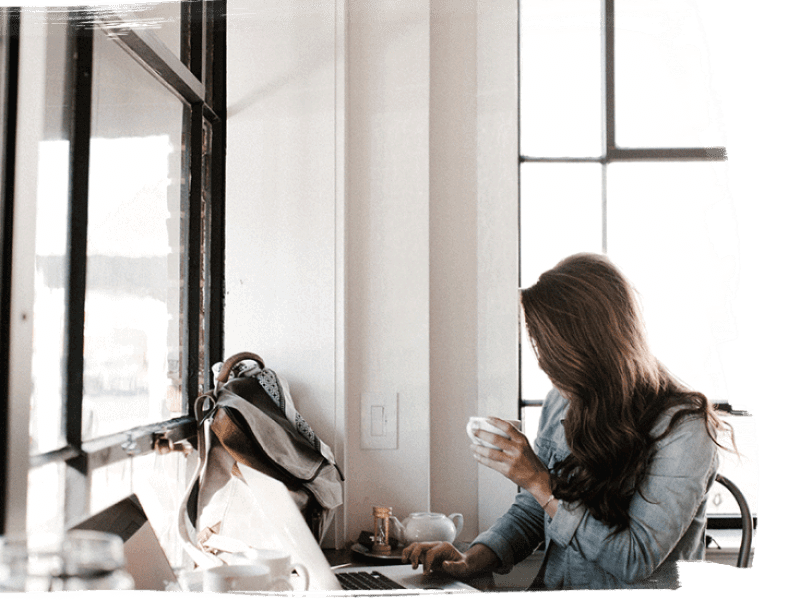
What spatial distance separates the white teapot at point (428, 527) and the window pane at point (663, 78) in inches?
12.6

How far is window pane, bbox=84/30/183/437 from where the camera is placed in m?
0.48

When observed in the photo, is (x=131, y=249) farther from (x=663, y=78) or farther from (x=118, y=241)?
(x=663, y=78)

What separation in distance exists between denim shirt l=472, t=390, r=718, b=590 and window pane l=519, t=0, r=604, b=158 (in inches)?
7.7

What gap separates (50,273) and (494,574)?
40cm

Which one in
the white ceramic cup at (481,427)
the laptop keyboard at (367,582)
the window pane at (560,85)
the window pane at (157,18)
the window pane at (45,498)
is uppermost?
the window pane at (157,18)

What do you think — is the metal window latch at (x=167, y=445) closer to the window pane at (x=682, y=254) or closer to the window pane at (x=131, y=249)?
the window pane at (x=131, y=249)

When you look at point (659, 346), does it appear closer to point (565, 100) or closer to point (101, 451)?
point (565, 100)

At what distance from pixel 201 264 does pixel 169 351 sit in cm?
7

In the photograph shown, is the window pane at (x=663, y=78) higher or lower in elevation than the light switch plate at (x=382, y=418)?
higher

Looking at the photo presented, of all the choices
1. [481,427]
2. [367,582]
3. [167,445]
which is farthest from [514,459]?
[167,445]

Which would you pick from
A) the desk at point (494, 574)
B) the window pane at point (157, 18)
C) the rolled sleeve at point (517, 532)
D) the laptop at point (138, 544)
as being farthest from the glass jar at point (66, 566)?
the window pane at point (157, 18)

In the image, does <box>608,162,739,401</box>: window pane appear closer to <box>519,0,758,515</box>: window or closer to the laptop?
<box>519,0,758,515</box>: window

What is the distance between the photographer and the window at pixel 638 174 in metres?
0.50

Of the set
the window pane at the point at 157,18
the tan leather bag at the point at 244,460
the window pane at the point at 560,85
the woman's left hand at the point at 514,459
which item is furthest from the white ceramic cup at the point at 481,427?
the window pane at the point at 157,18
